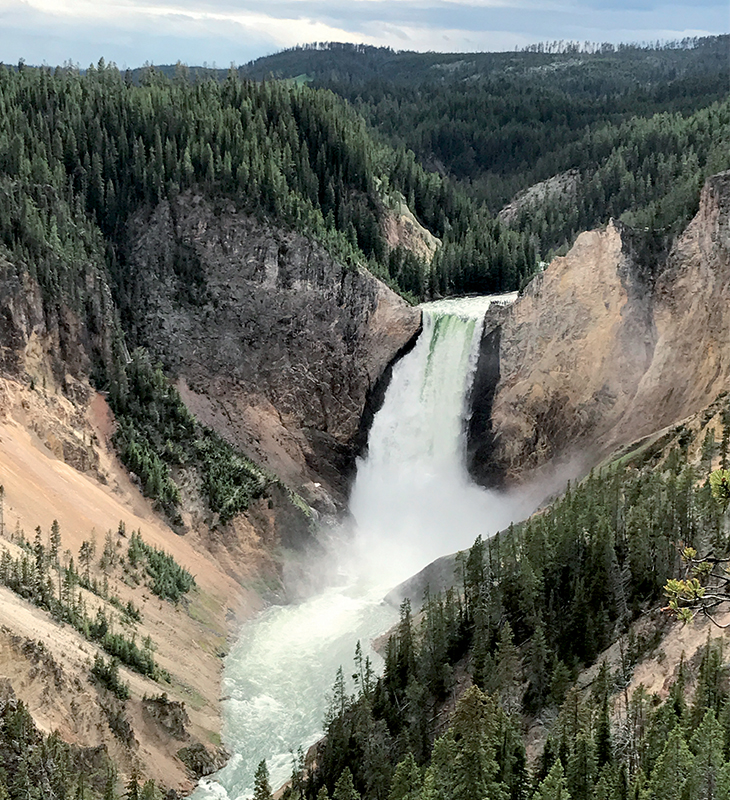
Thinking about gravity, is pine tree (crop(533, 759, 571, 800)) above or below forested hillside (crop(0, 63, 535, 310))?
below

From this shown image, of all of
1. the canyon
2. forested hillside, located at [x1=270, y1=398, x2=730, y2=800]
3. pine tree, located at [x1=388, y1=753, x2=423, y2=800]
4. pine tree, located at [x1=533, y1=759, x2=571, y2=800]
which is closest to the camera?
pine tree, located at [x1=533, y1=759, x2=571, y2=800]

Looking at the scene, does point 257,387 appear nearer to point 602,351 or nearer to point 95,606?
point 602,351

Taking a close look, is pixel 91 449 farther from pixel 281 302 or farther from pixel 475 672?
pixel 475 672

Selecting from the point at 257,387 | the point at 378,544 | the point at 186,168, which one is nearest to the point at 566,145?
the point at 186,168

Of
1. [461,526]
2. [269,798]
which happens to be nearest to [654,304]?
[461,526]

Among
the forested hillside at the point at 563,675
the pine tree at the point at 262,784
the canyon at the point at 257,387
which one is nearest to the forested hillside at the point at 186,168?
the canyon at the point at 257,387

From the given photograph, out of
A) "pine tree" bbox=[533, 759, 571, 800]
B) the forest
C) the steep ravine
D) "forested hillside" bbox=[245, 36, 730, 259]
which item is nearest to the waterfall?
the steep ravine

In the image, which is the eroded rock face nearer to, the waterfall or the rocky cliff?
the waterfall
